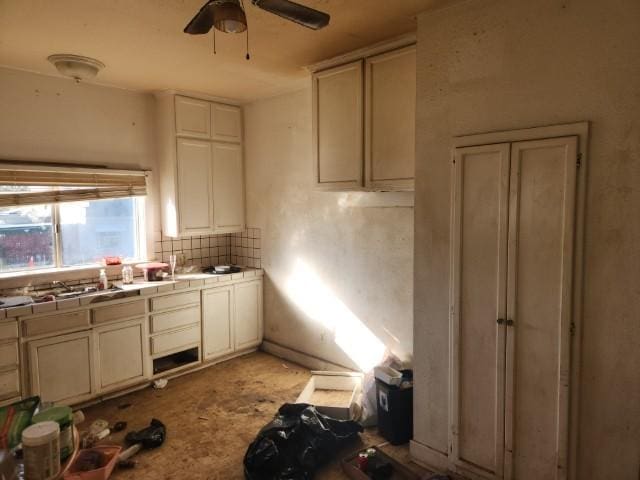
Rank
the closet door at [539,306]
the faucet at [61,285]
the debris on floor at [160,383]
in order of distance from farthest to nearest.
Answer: the debris on floor at [160,383] < the faucet at [61,285] < the closet door at [539,306]

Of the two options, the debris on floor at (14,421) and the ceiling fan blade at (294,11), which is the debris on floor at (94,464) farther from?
the ceiling fan blade at (294,11)

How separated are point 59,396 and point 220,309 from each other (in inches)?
58.9

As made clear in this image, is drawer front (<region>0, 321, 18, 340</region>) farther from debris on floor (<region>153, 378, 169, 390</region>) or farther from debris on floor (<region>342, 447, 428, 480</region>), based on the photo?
debris on floor (<region>342, 447, 428, 480</region>)

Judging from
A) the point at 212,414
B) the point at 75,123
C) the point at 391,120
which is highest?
the point at 75,123

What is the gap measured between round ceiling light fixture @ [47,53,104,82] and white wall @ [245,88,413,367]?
5.34 feet

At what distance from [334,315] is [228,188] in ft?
5.78

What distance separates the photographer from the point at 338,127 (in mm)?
3145

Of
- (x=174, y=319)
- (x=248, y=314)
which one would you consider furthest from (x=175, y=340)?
(x=248, y=314)

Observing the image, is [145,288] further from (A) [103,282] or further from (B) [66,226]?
(B) [66,226]

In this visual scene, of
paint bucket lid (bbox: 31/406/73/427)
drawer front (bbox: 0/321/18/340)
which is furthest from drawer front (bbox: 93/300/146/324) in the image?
paint bucket lid (bbox: 31/406/73/427)

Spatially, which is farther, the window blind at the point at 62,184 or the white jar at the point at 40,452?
the window blind at the point at 62,184

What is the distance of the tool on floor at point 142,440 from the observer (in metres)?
2.72

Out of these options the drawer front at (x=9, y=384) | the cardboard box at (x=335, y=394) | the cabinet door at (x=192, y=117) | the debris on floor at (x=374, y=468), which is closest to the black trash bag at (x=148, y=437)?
the drawer front at (x=9, y=384)

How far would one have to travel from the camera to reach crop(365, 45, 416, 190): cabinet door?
273cm
